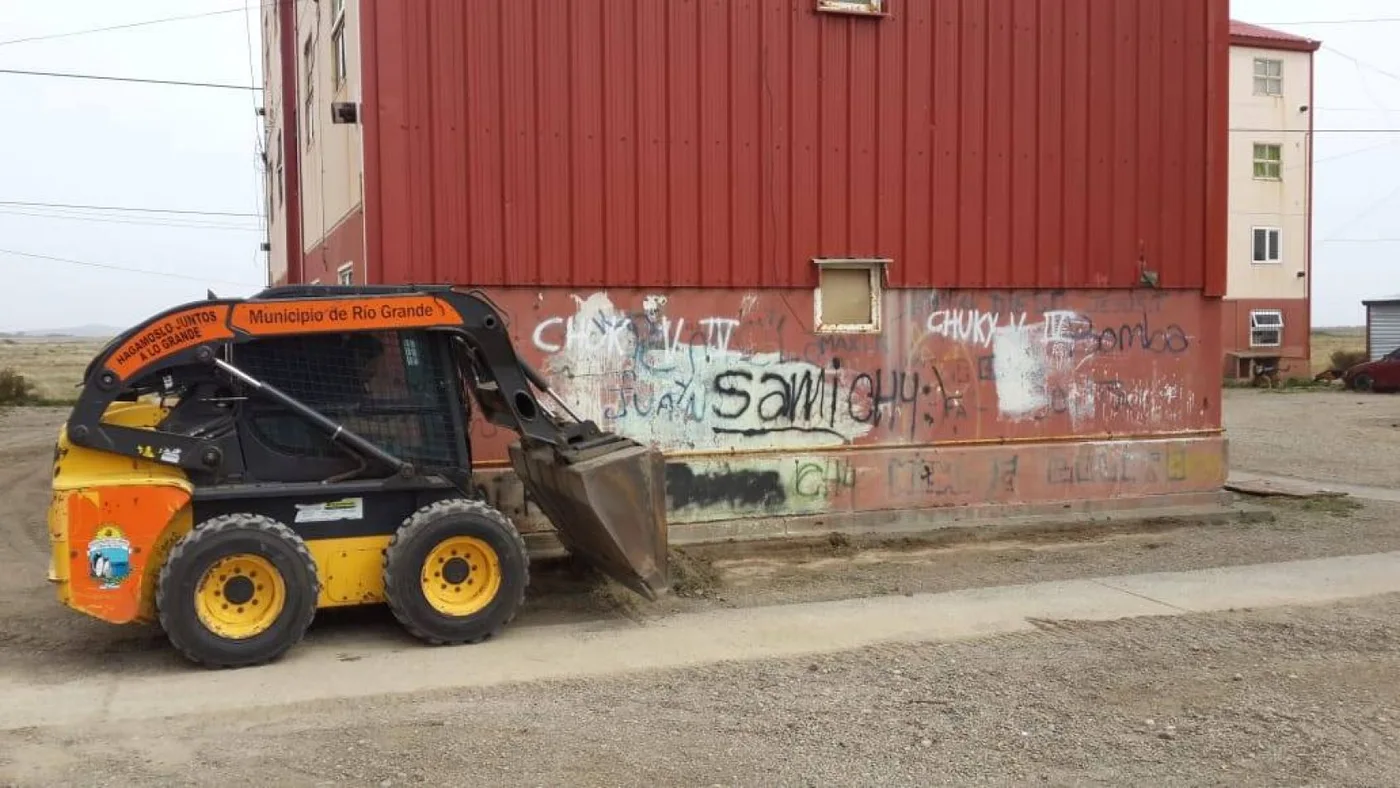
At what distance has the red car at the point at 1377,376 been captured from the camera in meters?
32.7

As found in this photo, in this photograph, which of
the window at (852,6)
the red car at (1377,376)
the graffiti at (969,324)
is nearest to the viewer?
the window at (852,6)

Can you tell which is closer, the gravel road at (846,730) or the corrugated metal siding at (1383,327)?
the gravel road at (846,730)

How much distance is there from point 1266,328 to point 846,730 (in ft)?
119

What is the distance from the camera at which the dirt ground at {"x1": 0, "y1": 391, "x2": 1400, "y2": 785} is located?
Result: 483 centimetres

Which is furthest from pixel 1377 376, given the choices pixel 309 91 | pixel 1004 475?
pixel 309 91

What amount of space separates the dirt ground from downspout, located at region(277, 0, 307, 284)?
9.16 m

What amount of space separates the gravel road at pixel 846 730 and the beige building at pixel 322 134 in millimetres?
5252

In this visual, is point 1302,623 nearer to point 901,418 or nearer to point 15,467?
point 901,418

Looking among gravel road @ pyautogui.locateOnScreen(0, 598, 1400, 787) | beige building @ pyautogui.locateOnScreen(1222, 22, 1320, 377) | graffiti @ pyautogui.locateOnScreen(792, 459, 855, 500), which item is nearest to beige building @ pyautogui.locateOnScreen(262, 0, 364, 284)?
graffiti @ pyautogui.locateOnScreen(792, 459, 855, 500)

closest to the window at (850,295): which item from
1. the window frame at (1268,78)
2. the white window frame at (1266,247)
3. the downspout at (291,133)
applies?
the downspout at (291,133)

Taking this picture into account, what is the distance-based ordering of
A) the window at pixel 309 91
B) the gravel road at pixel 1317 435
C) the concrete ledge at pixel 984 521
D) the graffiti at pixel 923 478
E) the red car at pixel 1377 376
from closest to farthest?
the concrete ledge at pixel 984 521
the graffiti at pixel 923 478
the window at pixel 309 91
the gravel road at pixel 1317 435
the red car at pixel 1377 376

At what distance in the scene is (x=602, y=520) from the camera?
6.91 metres

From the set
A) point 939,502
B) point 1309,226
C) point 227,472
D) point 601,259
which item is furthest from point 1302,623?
point 1309,226

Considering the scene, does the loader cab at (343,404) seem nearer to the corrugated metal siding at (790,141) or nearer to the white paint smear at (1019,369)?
the corrugated metal siding at (790,141)
